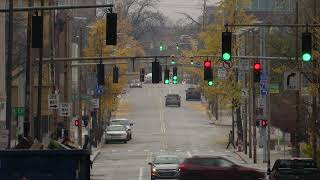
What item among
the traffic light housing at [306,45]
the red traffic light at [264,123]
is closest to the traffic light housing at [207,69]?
the red traffic light at [264,123]

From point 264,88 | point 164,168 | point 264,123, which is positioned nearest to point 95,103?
point 264,88

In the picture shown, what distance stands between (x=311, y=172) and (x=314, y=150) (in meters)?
10.7

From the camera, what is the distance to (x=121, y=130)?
269 ft

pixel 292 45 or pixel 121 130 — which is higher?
pixel 292 45

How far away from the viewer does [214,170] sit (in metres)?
38.3

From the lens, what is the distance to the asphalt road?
194ft

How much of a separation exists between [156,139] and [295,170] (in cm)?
4814

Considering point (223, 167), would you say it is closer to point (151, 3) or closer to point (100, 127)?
point (100, 127)

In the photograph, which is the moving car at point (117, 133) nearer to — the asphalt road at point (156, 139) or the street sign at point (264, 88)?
the asphalt road at point (156, 139)

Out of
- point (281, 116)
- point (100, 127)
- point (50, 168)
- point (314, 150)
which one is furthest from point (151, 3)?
point (50, 168)

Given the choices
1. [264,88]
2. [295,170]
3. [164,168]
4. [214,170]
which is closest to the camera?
[295,170]

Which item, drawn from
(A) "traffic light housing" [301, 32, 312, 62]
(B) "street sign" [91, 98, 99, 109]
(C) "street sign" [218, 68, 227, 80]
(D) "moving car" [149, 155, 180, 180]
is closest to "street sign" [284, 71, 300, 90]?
(D) "moving car" [149, 155, 180, 180]

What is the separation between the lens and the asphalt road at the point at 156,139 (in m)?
59.2

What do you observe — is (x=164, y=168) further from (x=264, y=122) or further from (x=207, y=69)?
(x=264, y=122)
